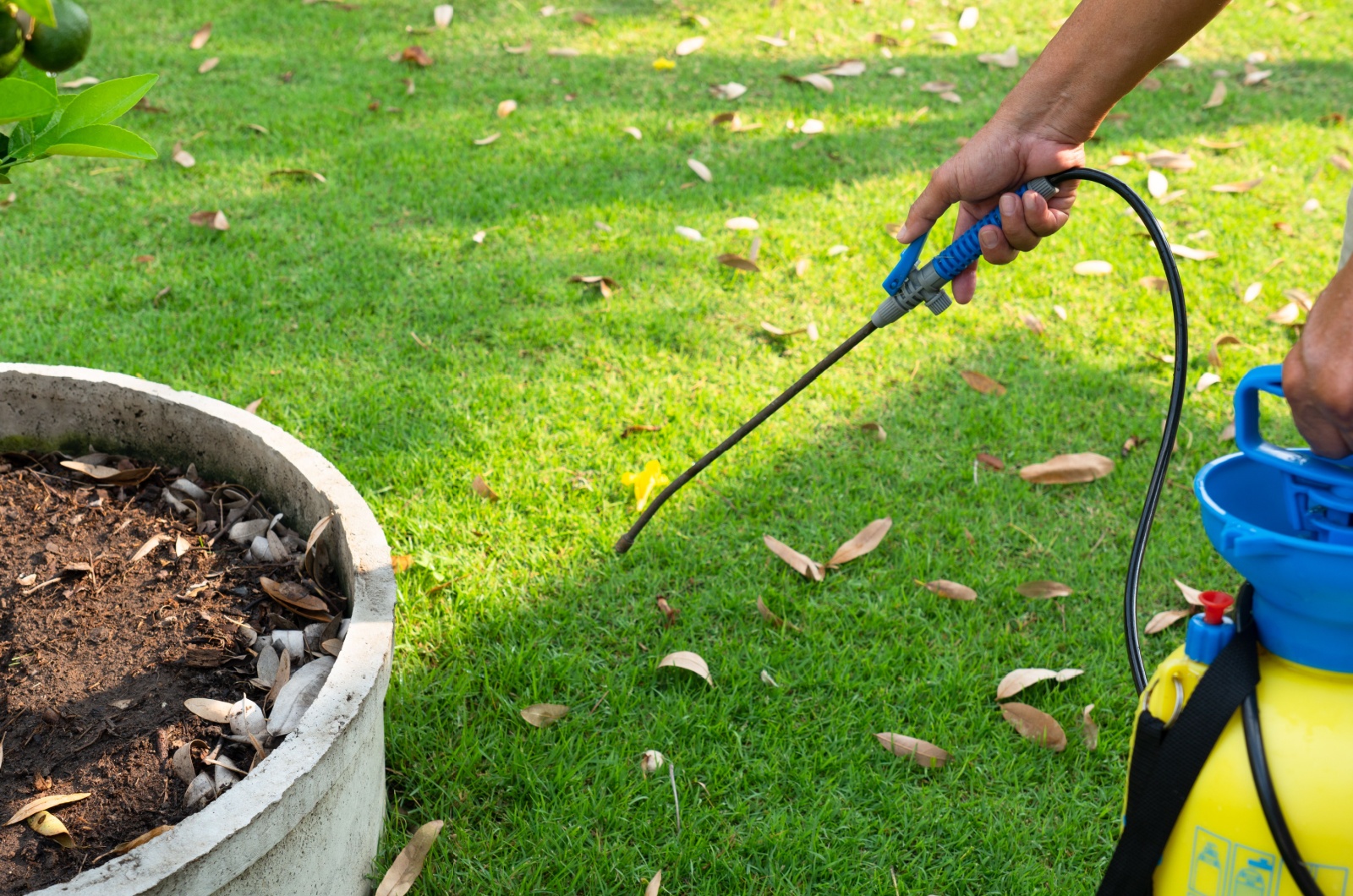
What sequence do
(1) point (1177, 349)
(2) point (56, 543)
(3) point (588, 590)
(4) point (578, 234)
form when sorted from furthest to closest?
(4) point (578, 234) < (3) point (588, 590) < (2) point (56, 543) < (1) point (1177, 349)

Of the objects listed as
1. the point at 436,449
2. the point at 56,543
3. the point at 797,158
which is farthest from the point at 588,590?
the point at 797,158

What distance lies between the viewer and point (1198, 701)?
125cm

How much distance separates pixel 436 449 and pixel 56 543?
1015mm

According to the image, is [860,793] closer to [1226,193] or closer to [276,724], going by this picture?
[276,724]

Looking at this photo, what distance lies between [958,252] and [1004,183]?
5.9 inches

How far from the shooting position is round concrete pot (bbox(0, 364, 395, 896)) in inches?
54.4

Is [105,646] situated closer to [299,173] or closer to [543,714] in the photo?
[543,714]

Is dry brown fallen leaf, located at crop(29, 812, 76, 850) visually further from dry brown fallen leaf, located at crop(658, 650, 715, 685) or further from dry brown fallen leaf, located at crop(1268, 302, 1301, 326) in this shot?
dry brown fallen leaf, located at crop(1268, 302, 1301, 326)

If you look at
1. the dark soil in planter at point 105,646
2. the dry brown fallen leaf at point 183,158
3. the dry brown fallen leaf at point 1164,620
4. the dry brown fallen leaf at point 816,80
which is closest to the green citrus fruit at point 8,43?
the dark soil in planter at point 105,646

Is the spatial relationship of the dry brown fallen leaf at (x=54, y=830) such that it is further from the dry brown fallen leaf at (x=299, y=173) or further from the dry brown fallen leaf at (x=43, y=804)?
the dry brown fallen leaf at (x=299, y=173)

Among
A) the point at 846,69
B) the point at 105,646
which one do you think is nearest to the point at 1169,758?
the point at 105,646

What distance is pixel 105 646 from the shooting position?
1882mm

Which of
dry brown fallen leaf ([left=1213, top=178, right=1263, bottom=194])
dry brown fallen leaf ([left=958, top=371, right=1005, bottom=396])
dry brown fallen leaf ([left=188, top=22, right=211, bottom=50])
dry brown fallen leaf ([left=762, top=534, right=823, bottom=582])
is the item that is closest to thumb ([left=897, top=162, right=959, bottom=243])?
dry brown fallen leaf ([left=762, top=534, right=823, bottom=582])

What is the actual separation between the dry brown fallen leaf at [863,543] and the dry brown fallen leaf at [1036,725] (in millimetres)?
526
